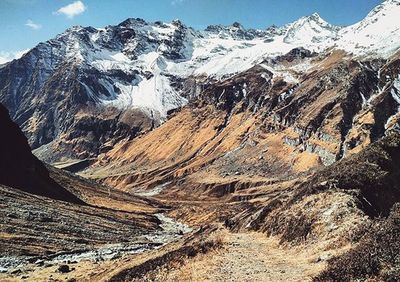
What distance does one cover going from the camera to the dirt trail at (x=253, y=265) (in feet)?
93.1

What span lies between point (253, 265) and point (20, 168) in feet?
327

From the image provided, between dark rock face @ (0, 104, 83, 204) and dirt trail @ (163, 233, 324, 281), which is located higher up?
dark rock face @ (0, 104, 83, 204)

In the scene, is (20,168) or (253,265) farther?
(20,168)

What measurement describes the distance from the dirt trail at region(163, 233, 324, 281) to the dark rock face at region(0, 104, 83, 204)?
8289cm

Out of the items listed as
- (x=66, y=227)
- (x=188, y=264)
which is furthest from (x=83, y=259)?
(x=188, y=264)

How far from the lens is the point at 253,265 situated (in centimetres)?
3139

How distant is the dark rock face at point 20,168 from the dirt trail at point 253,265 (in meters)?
82.9

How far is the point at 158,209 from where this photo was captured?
161 metres

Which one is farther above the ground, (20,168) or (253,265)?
(20,168)

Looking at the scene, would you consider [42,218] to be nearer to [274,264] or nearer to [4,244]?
[4,244]

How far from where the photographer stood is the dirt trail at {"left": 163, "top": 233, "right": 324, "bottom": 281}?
28372mm

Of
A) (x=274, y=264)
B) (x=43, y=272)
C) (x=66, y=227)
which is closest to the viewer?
(x=274, y=264)

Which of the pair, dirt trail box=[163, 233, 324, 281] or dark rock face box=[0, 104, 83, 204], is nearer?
dirt trail box=[163, 233, 324, 281]

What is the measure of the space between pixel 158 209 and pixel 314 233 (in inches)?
5144
